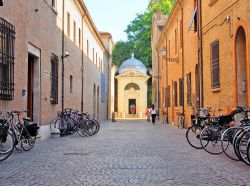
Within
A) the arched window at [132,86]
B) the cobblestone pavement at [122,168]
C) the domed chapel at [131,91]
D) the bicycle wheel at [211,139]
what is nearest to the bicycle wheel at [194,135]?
the bicycle wheel at [211,139]

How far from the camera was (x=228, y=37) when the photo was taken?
1483 centimetres

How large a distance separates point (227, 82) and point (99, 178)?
8.47m

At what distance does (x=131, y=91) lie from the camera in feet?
222

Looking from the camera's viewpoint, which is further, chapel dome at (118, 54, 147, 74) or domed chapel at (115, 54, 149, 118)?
domed chapel at (115, 54, 149, 118)

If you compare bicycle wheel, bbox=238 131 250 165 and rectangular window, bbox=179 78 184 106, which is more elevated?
rectangular window, bbox=179 78 184 106

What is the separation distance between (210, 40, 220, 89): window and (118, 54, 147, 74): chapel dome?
46.1 metres

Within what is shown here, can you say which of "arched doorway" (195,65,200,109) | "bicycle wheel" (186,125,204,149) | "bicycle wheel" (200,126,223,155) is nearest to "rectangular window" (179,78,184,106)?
"arched doorway" (195,65,200,109)

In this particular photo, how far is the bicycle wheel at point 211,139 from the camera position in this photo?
11.1 m

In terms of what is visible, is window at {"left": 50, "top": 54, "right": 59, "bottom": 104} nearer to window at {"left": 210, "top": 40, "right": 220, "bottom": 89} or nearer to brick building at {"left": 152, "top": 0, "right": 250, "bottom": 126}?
brick building at {"left": 152, "top": 0, "right": 250, "bottom": 126}

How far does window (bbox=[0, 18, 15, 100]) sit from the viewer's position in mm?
12039

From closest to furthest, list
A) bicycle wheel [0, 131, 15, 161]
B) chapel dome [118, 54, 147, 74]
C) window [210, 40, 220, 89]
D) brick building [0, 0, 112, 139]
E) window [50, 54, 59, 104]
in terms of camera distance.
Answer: bicycle wheel [0, 131, 15, 161]
brick building [0, 0, 112, 139]
window [210, 40, 220, 89]
window [50, 54, 59, 104]
chapel dome [118, 54, 147, 74]

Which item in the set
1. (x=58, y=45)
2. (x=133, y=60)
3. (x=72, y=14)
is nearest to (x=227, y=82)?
(x=58, y=45)

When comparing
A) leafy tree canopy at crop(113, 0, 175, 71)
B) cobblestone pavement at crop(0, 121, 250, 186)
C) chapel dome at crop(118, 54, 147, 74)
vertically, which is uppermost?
leafy tree canopy at crop(113, 0, 175, 71)

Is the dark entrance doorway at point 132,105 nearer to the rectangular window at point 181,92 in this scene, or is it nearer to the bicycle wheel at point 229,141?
the rectangular window at point 181,92
